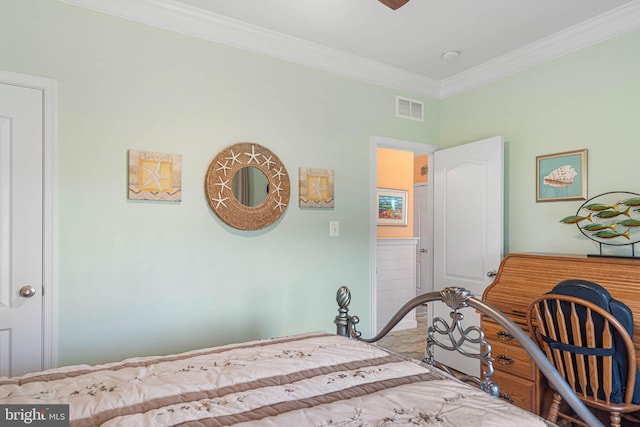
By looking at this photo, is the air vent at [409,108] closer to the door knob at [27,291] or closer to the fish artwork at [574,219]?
the fish artwork at [574,219]

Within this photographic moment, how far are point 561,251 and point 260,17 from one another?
103 inches

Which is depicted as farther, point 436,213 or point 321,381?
point 436,213

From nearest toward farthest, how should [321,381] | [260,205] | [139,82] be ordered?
[321,381]
[139,82]
[260,205]

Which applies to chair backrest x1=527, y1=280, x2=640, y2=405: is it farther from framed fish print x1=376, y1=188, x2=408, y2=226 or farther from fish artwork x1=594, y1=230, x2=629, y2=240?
framed fish print x1=376, y1=188, x2=408, y2=226

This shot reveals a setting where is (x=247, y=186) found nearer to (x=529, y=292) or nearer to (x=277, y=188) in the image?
(x=277, y=188)

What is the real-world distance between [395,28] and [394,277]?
9.62 feet

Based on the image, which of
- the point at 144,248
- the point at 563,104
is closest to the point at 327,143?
the point at 144,248

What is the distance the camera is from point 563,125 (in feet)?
9.00

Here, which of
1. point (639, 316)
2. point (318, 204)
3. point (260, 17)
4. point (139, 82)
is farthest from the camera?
point (318, 204)

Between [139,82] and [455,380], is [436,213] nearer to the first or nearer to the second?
[455,380]

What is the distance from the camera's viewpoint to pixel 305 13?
2.46m

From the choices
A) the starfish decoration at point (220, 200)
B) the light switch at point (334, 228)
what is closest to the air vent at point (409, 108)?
the light switch at point (334, 228)

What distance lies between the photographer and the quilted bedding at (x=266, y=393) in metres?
1.03

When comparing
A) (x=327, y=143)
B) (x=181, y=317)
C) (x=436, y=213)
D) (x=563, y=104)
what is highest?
(x=563, y=104)
